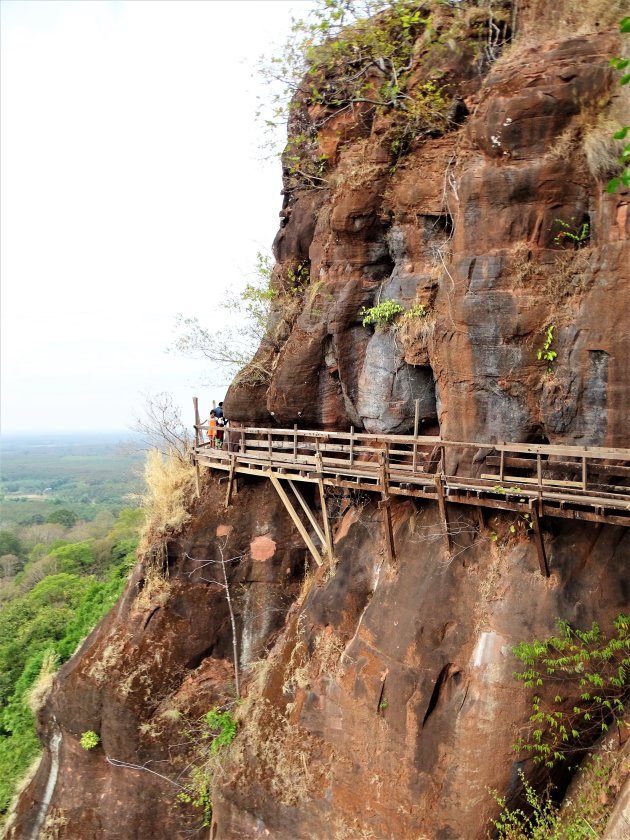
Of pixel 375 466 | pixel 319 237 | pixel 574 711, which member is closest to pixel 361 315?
pixel 319 237

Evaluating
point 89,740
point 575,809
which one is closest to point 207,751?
point 89,740

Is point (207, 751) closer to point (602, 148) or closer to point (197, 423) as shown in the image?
point (197, 423)

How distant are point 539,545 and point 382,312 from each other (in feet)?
19.3

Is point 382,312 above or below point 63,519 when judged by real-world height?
above

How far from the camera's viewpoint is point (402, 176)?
12422 millimetres

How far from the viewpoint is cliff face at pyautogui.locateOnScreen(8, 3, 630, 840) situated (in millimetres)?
9195

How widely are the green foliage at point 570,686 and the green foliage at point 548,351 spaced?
430 centimetres

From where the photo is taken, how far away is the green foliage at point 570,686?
28.5ft

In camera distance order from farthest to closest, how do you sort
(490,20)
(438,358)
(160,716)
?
(160,716) < (490,20) < (438,358)

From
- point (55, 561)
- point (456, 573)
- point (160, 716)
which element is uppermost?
point (456, 573)

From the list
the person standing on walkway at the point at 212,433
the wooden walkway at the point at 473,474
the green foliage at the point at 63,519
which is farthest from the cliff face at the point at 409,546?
the green foliage at the point at 63,519

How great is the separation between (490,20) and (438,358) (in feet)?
24.7

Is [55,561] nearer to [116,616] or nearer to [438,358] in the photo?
[116,616]

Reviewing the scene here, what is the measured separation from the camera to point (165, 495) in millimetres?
16047
